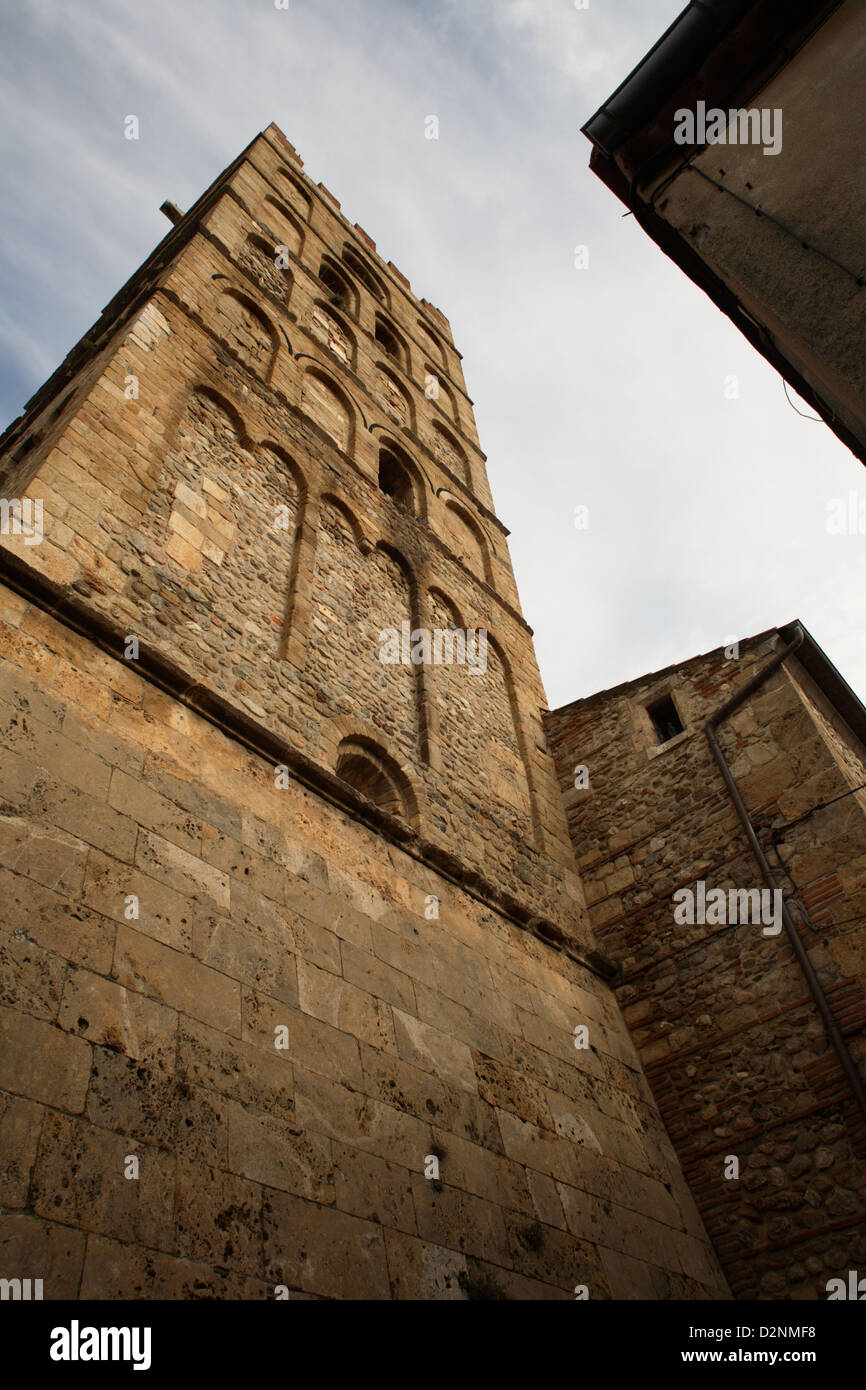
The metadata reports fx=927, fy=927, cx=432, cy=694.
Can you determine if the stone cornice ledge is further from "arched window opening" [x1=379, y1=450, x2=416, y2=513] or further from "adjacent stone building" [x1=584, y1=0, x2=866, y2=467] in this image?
"arched window opening" [x1=379, y1=450, x2=416, y2=513]

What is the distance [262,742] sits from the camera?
590 cm

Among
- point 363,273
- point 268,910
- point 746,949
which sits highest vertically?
point 363,273

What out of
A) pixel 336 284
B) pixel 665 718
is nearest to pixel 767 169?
pixel 665 718

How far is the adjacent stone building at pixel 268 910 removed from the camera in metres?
3.61

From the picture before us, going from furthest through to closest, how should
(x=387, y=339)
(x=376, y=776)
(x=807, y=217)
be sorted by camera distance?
1. (x=387, y=339)
2. (x=376, y=776)
3. (x=807, y=217)

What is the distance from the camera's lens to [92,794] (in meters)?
4.50

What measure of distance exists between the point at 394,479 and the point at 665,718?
18.5ft

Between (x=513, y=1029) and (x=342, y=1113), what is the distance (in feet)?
6.42

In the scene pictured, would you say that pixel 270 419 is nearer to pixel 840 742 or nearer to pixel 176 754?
pixel 176 754

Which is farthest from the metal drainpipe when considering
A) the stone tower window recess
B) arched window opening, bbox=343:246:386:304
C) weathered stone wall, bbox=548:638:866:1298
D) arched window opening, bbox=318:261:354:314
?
arched window opening, bbox=343:246:386:304

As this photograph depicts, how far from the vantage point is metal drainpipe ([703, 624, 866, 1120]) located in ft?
20.6

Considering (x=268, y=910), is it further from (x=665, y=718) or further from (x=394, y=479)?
(x=394, y=479)

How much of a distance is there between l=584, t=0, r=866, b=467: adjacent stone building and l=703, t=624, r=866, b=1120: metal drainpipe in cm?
397
